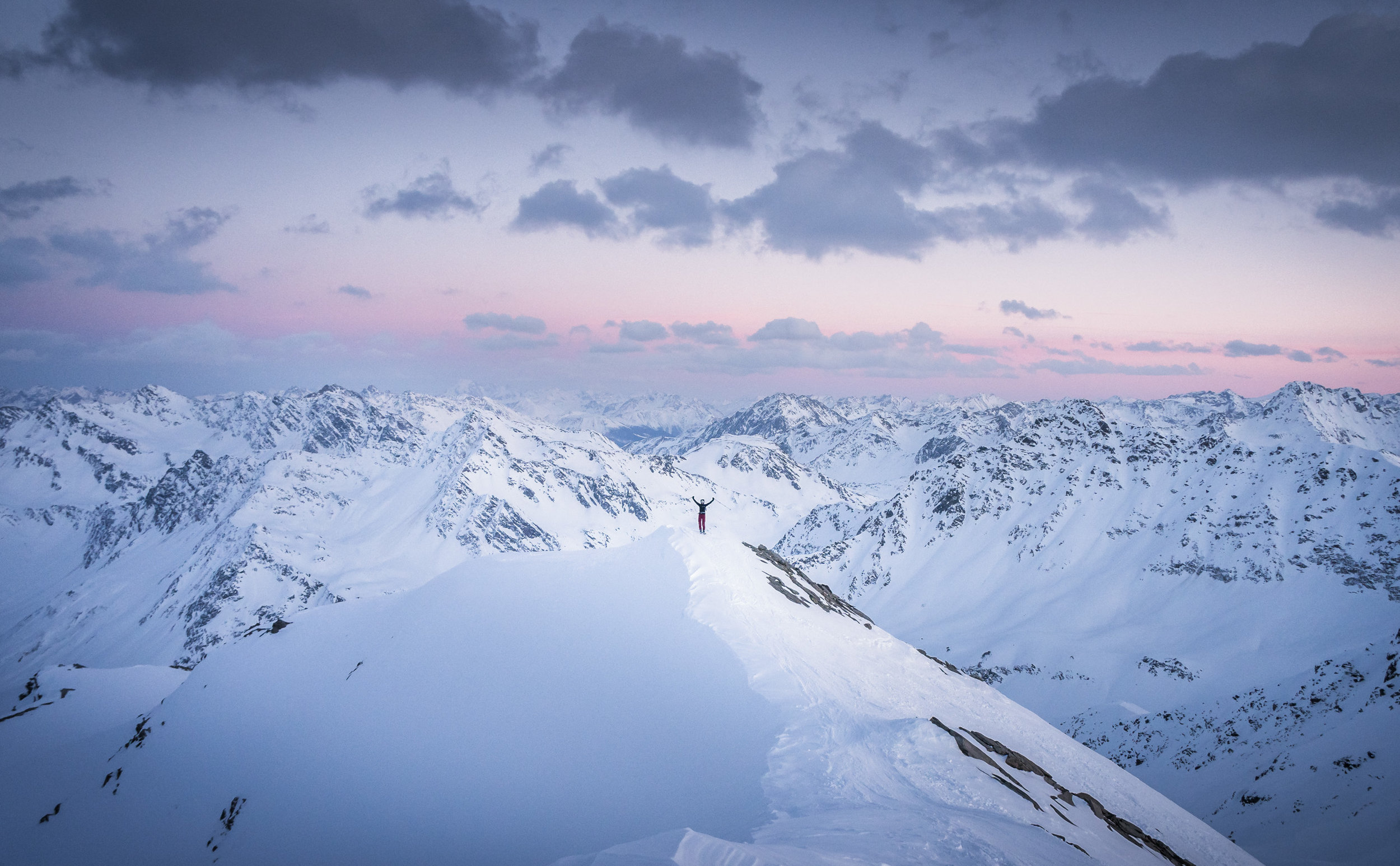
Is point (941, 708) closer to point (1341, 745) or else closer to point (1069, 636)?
point (1341, 745)

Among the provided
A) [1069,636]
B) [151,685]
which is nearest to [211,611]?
[151,685]

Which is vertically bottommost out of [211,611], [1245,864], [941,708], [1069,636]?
[211,611]

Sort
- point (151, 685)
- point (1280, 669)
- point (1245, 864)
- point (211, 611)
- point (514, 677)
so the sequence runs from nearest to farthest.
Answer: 1. point (514, 677)
2. point (1245, 864)
3. point (151, 685)
4. point (1280, 669)
5. point (211, 611)

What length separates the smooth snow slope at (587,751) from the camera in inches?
575

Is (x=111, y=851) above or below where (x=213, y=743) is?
below

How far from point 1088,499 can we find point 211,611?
25855cm

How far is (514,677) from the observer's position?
836 inches

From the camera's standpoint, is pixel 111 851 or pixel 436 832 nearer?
pixel 436 832

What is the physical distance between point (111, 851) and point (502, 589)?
61.6 feet

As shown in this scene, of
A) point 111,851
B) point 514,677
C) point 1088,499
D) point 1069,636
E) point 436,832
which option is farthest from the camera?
point 1088,499

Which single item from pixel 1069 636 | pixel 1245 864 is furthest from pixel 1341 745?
pixel 1069 636

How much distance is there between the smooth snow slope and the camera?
14.6 m

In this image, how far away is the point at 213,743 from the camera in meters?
28.1

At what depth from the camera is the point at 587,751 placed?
56.7ft
